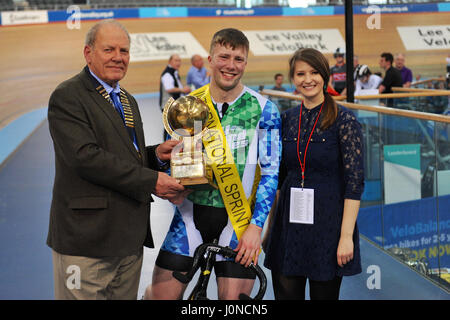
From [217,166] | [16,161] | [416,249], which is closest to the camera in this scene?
[217,166]

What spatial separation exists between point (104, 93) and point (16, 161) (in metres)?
7.00

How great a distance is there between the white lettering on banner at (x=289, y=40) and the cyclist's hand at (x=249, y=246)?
1971cm

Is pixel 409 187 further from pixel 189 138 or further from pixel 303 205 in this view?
pixel 189 138

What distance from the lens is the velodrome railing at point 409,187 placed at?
12.1 ft

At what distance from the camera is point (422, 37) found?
22094 mm

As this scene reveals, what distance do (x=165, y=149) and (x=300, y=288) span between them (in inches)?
33.7

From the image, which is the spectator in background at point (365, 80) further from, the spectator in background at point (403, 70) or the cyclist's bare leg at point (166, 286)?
the cyclist's bare leg at point (166, 286)

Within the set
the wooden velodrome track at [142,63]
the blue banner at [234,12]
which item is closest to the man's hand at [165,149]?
the wooden velodrome track at [142,63]

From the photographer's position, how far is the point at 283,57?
21266 millimetres

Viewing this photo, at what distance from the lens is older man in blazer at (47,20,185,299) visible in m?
1.55

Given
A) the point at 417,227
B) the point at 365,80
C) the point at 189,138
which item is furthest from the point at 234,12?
the point at 189,138

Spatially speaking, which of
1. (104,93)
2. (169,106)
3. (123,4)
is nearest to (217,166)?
(169,106)

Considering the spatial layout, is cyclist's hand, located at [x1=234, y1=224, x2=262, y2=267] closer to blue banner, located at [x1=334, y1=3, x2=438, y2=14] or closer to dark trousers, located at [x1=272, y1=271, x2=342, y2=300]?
dark trousers, located at [x1=272, y1=271, x2=342, y2=300]
